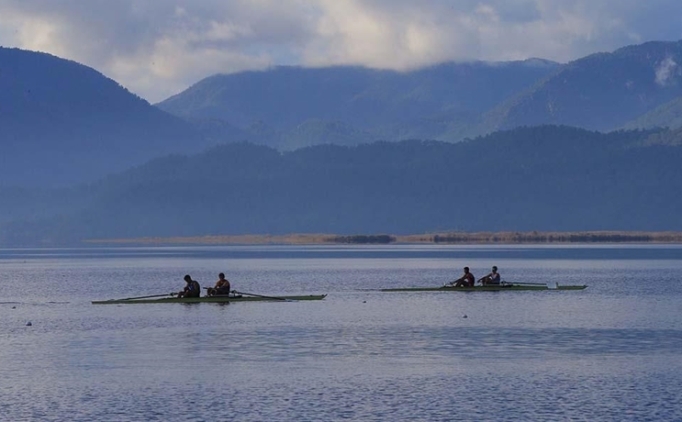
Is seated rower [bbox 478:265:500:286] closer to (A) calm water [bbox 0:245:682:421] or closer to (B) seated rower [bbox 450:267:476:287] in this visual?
(B) seated rower [bbox 450:267:476:287]

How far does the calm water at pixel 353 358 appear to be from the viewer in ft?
156

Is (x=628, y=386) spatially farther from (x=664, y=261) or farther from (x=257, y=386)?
(x=664, y=261)

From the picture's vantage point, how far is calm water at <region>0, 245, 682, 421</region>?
47.5 m

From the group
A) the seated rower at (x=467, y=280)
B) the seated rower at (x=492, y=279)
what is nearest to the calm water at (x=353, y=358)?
the seated rower at (x=492, y=279)

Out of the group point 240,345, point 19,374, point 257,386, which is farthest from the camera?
point 240,345

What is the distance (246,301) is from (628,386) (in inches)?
1892

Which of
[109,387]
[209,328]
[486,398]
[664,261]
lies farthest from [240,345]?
[664,261]

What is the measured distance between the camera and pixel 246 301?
95.8 m

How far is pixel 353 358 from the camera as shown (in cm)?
6022

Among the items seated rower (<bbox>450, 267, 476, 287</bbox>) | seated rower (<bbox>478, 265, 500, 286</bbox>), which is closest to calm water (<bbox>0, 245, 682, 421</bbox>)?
seated rower (<bbox>478, 265, 500, 286</bbox>)

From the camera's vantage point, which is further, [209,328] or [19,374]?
[209,328]

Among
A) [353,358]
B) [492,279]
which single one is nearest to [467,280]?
[492,279]

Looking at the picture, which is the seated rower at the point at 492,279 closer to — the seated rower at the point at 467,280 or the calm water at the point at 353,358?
the seated rower at the point at 467,280

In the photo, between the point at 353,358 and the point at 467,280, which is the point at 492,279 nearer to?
the point at 467,280
